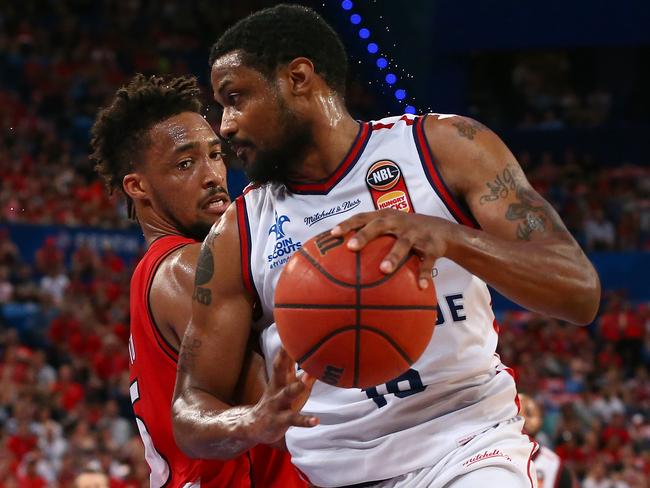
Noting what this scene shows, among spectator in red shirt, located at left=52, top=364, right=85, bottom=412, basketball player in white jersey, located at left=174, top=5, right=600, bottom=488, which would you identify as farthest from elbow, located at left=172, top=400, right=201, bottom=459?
spectator in red shirt, located at left=52, top=364, right=85, bottom=412

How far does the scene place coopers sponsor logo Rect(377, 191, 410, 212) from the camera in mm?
3092

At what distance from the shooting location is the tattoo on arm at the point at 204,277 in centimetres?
325

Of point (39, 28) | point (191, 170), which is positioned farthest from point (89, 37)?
point (191, 170)

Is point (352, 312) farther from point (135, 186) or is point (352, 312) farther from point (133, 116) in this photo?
point (133, 116)

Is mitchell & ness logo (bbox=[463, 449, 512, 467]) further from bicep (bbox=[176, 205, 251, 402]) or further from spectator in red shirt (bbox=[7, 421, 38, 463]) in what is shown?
spectator in red shirt (bbox=[7, 421, 38, 463])

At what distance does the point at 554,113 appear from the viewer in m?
20.0

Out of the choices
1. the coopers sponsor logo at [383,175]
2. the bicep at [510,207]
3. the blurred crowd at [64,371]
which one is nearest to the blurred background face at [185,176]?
the coopers sponsor logo at [383,175]

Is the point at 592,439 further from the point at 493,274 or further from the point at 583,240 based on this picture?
the point at 493,274

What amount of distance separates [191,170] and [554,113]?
16775 mm

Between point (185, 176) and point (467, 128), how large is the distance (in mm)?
1346

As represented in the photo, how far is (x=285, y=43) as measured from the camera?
330 centimetres

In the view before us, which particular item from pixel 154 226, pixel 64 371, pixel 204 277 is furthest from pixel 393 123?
pixel 64 371

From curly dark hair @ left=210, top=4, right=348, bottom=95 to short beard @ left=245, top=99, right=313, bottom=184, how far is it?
6.0 inches

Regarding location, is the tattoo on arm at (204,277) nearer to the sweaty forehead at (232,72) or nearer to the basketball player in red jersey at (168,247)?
the basketball player in red jersey at (168,247)
